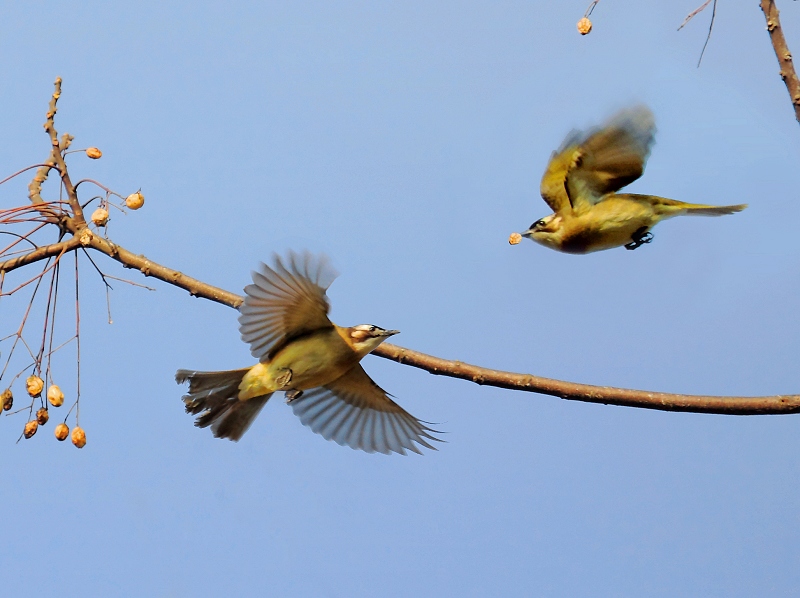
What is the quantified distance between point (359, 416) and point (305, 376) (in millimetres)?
850

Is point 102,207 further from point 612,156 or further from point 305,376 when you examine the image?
point 612,156

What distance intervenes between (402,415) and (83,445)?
7.38 ft

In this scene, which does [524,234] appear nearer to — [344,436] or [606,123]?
[606,123]

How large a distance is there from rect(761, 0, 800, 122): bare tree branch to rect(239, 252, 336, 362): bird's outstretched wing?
2198mm

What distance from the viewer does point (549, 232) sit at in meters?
5.30

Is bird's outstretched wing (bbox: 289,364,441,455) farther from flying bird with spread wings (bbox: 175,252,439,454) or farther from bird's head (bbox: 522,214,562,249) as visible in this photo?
bird's head (bbox: 522,214,562,249)

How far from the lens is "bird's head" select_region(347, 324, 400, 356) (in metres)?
4.86

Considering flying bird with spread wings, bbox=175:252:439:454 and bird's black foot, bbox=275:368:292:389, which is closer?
flying bird with spread wings, bbox=175:252:439:454

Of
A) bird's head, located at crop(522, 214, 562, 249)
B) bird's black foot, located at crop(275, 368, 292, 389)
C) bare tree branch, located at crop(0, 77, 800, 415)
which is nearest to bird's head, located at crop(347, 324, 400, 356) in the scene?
bird's black foot, located at crop(275, 368, 292, 389)

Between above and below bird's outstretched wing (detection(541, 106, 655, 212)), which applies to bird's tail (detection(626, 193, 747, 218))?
below

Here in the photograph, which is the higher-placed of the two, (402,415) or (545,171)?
(545,171)

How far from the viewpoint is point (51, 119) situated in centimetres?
386

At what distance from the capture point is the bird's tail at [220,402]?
202 inches

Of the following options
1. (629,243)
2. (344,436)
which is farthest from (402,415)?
(629,243)
